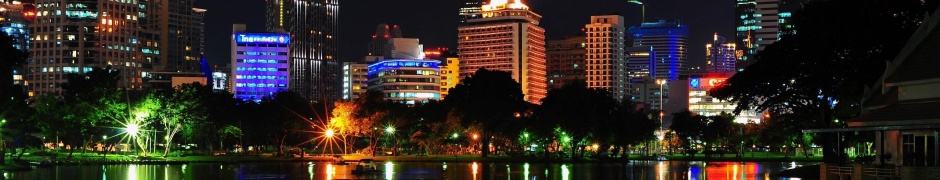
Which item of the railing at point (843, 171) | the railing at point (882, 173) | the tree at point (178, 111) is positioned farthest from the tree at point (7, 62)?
the railing at point (882, 173)

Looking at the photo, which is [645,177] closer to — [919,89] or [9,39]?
[919,89]

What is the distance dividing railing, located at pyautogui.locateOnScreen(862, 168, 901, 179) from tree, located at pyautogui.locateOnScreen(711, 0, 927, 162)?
1082cm

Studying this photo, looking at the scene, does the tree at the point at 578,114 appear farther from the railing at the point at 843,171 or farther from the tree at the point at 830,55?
the railing at the point at 843,171

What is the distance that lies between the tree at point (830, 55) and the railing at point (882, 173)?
35.5ft

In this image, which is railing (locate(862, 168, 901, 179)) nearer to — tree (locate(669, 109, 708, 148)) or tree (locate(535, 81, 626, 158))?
tree (locate(535, 81, 626, 158))

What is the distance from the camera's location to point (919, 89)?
1929 inches

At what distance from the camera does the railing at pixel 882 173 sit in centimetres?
4669

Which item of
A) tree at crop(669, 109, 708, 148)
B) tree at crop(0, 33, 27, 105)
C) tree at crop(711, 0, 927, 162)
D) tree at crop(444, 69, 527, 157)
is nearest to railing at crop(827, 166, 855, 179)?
tree at crop(711, 0, 927, 162)

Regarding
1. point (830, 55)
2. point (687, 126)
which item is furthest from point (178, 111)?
point (687, 126)

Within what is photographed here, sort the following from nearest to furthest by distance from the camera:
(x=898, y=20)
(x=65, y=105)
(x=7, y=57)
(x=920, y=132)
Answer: (x=920, y=132) → (x=898, y=20) → (x=7, y=57) → (x=65, y=105)

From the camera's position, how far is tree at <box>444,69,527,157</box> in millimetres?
119938

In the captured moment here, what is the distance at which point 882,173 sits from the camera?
156 ft

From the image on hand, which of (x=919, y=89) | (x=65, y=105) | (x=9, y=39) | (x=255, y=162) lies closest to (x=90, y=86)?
(x=65, y=105)

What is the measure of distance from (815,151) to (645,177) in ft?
308
